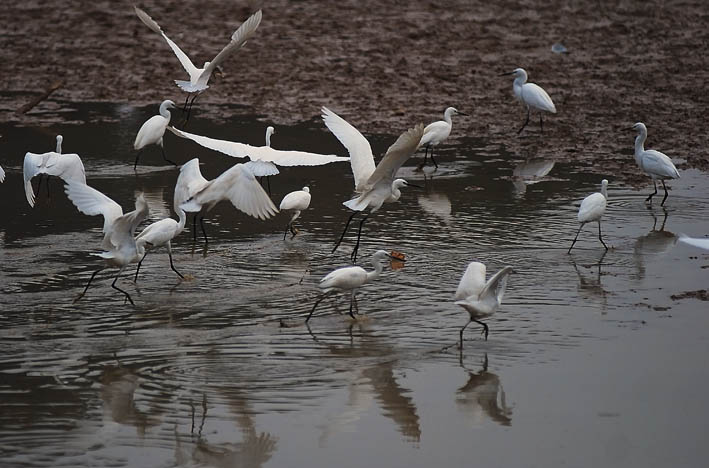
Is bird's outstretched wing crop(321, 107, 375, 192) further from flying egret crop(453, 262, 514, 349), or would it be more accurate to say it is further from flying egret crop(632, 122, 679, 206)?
flying egret crop(632, 122, 679, 206)

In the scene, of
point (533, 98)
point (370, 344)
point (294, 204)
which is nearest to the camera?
point (370, 344)

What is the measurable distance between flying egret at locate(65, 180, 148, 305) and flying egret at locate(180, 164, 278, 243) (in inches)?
50.1

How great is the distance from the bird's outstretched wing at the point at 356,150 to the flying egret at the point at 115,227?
2.38 m

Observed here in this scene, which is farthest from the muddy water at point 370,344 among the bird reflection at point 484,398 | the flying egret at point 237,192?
the flying egret at point 237,192

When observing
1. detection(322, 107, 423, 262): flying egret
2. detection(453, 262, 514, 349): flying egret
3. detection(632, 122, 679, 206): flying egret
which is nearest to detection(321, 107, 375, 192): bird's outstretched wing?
detection(322, 107, 423, 262): flying egret

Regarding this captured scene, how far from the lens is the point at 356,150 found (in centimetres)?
1138

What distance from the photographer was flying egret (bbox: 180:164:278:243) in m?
11.1

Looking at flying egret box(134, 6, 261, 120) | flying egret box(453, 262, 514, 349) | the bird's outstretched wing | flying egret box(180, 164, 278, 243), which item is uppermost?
flying egret box(134, 6, 261, 120)

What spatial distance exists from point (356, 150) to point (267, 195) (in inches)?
38.9

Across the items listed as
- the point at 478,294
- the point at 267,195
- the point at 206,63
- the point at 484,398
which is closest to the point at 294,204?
the point at 267,195

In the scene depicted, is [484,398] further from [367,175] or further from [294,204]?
[294,204]

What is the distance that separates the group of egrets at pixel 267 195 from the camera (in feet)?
29.1

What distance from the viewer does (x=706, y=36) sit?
22.7 m

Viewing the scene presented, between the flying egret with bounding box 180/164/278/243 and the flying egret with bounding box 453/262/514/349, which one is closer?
the flying egret with bounding box 453/262/514/349
